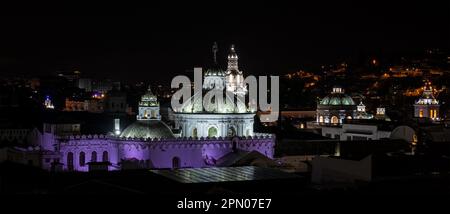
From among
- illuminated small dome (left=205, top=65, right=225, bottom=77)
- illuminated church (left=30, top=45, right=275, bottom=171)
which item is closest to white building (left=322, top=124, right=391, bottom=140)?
illuminated small dome (left=205, top=65, right=225, bottom=77)

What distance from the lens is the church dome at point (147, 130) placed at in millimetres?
52219

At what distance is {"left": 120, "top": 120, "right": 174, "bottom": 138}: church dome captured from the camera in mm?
52219

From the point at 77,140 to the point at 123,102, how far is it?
161 feet

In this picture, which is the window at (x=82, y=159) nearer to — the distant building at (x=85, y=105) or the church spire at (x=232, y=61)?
the church spire at (x=232, y=61)

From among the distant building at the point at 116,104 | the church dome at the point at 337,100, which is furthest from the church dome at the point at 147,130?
the distant building at the point at 116,104

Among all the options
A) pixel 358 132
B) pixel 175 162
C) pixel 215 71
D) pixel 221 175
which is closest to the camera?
pixel 221 175

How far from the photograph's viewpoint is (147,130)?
5231cm

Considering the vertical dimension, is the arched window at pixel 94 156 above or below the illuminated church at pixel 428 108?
below

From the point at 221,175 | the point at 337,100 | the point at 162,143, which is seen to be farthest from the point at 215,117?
the point at 337,100

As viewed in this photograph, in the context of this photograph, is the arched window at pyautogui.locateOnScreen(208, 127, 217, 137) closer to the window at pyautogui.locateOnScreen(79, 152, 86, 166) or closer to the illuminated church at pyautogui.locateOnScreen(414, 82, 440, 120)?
the window at pyautogui.locateOnScreen(79, 152, 86, 166)

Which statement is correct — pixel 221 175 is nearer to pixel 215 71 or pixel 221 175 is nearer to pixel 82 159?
pixel 82 159

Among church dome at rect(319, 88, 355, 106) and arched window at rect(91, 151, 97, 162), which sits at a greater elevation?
church dome at rect(319, 88, 355, 106)

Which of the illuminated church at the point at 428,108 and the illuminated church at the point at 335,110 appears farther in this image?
the illuminated church at the point at 428,108
